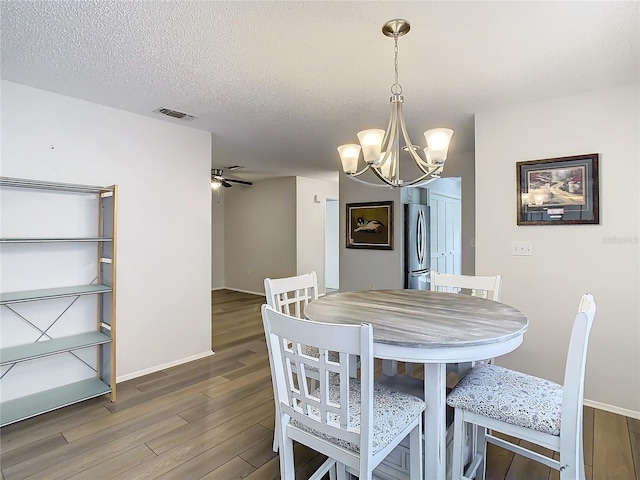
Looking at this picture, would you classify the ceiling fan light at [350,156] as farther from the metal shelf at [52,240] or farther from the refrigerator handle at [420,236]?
the refrigerator handle at [420,236]

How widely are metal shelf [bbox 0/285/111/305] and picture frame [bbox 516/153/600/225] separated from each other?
10.5ft

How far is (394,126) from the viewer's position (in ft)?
6.65

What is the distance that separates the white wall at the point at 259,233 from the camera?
6668 millimetres

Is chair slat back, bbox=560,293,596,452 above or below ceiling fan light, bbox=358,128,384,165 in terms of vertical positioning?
below

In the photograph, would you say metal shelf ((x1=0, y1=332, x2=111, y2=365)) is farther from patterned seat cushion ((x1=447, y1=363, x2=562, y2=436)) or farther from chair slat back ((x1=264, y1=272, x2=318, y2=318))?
patterned seat cushion ((x1=447, y1=363, x2=562, y2=436))

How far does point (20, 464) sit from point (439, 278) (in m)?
2.78

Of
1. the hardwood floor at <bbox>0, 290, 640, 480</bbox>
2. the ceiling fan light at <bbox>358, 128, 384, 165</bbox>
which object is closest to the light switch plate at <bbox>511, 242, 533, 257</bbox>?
the hardwood floor at <bbox>0, 290, 640, 480</bbox>

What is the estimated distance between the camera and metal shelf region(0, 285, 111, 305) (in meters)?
2.24

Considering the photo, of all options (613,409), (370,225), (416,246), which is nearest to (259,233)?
(370,225)

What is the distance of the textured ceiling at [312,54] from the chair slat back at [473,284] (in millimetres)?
1324

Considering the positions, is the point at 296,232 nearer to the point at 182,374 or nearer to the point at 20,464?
the point at 182,374

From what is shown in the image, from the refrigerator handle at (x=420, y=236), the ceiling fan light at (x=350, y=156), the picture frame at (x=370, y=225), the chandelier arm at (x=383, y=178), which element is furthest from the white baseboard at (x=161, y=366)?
the refrigerator handle at (x=420, y=236)

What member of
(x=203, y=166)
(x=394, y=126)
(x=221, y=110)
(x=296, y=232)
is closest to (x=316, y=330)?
(x=394, y=126)

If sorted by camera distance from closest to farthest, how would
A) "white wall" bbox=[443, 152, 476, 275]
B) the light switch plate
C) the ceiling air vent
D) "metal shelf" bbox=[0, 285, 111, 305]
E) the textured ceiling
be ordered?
the textured ceiling, "metal shelf" bbox=[0, 285, 111, 305], the light switch plate, the ceiling air vent, "white wall" bbox=[443, 152, 476, 275]
